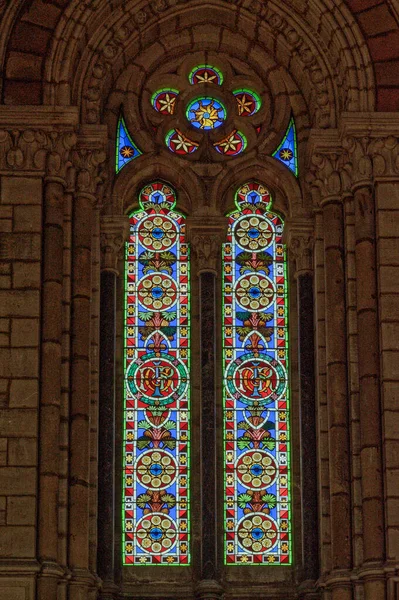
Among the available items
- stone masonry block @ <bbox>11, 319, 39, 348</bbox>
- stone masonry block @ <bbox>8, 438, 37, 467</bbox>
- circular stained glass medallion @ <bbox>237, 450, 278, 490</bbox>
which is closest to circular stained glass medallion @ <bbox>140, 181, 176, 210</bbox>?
stone masonry block @ <bbox>11, 319, 39, 348</bbox>

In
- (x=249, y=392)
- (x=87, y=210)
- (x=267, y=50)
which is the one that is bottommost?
→ (x=249, y=392)

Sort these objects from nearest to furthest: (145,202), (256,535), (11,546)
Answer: (11,546) < (256,535) < (145,202)

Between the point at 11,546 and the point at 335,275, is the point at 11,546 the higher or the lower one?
the lower one

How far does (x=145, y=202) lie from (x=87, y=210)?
38.2 inches

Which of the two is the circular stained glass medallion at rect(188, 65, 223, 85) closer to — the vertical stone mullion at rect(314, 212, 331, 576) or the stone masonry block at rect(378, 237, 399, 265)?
the vertical stone mullion at rect(314, 212, 331, 576)

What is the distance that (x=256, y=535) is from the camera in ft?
63.0

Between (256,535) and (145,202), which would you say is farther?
(145,202)

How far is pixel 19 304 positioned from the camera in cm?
1886

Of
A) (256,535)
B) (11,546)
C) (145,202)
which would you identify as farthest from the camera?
(145,202)

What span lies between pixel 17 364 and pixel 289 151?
13.1ft

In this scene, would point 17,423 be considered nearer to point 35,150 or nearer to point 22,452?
point 22,452

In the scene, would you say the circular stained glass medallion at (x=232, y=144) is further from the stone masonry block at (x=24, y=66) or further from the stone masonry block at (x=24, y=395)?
the stone masonry block at (x=24, y=395)

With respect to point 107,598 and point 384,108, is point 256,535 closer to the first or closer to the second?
point 107,598

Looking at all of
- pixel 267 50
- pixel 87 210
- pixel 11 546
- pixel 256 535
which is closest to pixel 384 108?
pixel 267 50
